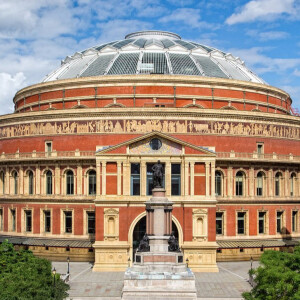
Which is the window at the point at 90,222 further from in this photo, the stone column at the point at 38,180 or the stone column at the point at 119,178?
the stone column at the point at 119,178

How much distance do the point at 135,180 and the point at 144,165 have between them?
1486 mm

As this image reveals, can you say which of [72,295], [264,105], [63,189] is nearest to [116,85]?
[63,189]

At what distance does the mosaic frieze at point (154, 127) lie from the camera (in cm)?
5162

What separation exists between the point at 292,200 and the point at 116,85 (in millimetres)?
21626

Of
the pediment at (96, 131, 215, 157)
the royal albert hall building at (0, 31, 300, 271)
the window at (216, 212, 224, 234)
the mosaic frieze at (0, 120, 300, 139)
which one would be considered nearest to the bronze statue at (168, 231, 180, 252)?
the royal albert hall building at (0, 31, 300, 271)

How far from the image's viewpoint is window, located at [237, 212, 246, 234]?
5309cm

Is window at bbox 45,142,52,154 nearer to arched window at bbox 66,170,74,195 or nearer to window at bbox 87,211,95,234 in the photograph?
arched window at bbox 66,170,74,195

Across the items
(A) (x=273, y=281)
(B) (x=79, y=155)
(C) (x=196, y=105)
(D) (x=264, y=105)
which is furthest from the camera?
(D) (x=264, y=105)

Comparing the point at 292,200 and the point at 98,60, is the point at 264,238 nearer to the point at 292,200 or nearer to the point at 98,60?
the point at 292,200

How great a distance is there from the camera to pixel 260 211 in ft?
177

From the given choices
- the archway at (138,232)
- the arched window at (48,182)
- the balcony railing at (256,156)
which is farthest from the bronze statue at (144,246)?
the arched window at (48,182)

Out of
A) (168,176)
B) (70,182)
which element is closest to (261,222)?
(168,176)

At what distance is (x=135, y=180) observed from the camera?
46.7 m

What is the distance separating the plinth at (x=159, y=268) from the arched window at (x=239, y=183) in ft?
49.9
